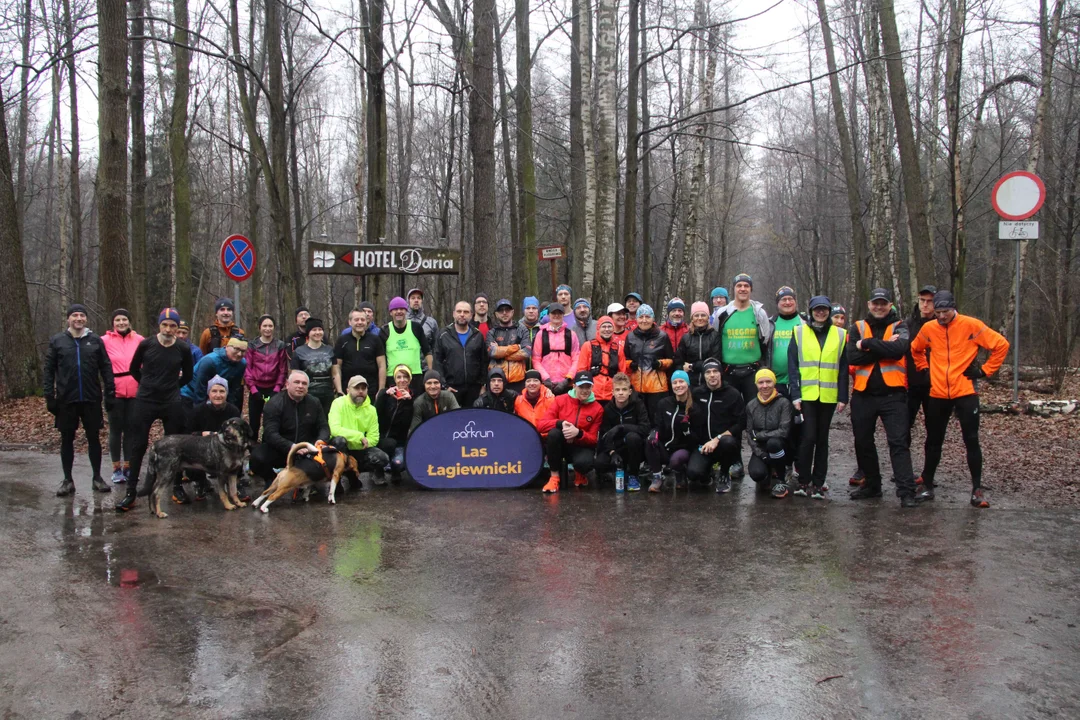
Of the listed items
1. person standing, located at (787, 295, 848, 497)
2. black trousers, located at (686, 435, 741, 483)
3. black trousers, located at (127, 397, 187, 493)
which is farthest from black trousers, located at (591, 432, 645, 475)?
black trousers, located at (127, 397, 187, 493)

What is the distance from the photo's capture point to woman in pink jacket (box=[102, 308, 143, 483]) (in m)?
8.95

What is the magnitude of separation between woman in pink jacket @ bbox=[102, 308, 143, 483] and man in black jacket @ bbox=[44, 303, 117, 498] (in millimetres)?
203

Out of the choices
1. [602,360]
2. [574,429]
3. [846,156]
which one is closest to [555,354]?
[602,360]

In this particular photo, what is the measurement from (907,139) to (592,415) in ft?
27.6

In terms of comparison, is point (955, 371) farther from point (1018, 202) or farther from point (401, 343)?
point (401, 343)

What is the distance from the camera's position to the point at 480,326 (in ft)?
35.0

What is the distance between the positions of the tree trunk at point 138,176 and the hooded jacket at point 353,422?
977 cm

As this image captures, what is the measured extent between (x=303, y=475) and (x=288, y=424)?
0.72m

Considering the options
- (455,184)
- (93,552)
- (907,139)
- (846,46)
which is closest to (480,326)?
(93,552)

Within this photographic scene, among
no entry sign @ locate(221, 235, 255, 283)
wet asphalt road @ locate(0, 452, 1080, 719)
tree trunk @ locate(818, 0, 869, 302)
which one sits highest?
tree trunk @ locate(818, 0, 869, 302)

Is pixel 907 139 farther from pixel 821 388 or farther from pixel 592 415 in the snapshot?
pixel 592 415

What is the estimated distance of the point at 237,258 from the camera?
39.0ft

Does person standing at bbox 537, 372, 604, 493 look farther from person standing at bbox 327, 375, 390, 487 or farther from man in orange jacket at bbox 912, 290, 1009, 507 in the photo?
man in orange jacket at bbox 912, 290, 1009, 507

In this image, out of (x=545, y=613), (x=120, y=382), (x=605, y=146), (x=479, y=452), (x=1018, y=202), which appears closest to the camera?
(x=545, y=613)
